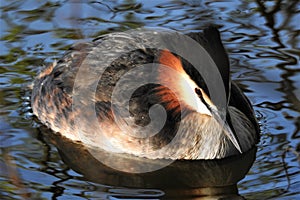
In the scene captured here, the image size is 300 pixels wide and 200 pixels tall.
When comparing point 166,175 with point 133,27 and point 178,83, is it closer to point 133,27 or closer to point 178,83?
point 178,83

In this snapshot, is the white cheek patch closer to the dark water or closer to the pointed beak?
the pointed beak

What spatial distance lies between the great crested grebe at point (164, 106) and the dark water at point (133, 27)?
32 centimetres

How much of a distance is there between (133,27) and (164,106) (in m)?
2.79

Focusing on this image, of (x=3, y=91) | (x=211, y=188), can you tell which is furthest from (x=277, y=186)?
(x=3, y=91)

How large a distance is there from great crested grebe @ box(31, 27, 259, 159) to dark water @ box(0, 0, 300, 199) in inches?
12.5

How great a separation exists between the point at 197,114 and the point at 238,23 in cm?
292

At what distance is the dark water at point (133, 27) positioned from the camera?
8336 mm

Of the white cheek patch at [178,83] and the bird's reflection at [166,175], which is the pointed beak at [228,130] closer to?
the white cheek patch at [178,83]

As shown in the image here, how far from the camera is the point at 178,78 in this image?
890cm

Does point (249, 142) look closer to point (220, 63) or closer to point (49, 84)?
point (220, 63)

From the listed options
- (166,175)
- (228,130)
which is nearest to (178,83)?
(228,130)

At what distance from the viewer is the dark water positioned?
27.3ft

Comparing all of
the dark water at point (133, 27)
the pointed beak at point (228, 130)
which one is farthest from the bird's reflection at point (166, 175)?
the pointed beak at point (228, 130)

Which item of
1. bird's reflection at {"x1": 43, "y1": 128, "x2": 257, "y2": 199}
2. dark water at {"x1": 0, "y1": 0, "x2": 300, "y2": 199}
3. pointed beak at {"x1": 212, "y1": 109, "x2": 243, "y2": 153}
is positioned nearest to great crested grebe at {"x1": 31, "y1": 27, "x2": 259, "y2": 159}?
pointed beak at {"x1": 212, "y1": 109, "x2": 243, "y2": 153}
